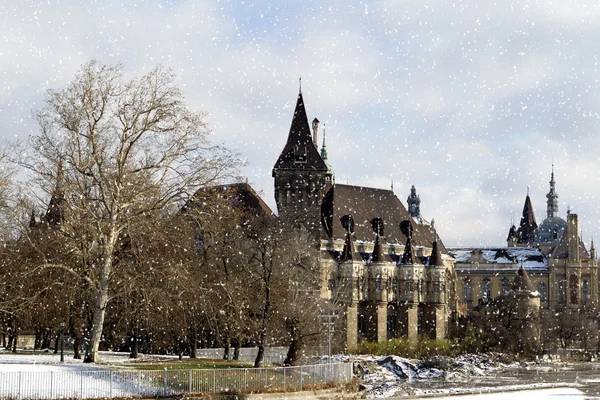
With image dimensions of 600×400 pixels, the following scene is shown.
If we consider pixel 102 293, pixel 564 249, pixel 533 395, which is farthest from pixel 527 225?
pixel 102 293

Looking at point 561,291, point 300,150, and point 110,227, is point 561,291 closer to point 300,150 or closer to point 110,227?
point 300,150

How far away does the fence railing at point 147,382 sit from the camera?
1314 inches

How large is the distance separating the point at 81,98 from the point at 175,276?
28.2 ft

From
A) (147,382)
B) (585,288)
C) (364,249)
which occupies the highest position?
(364,249)

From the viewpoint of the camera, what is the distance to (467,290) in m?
164

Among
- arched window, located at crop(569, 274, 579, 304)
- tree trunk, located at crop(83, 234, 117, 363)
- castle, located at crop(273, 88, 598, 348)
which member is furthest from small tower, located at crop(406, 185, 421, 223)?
tree trunk, located at crop(83, 234, 117, 363)

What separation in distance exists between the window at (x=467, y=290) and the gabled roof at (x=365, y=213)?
5132 centimetres

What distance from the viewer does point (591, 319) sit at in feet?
390

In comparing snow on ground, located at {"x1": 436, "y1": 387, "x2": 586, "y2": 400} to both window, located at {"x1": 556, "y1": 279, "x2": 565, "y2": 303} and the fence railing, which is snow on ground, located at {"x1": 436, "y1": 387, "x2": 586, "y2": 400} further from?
window, located at {"x1": 556, "y1": 279, "x2": 565, "y2": 303}

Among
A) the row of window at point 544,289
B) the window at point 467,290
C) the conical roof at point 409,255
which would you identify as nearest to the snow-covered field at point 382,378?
the conical roof at point 409,255

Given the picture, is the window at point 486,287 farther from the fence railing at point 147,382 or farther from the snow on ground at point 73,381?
the snow on ground at point 73,381

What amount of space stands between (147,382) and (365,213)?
72.3m

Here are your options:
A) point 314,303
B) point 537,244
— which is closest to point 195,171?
point 314,303

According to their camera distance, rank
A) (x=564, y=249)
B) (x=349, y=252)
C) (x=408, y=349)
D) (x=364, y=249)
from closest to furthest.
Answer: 1. (x=408, y=349)
2. (x=349, y=252)
3. (x=364, y=249)
4. (x=564, y=249)
